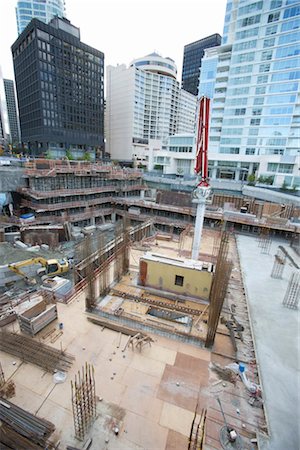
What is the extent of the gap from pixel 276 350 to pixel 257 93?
57.1 m

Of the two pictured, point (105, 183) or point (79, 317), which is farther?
point (105, 183)

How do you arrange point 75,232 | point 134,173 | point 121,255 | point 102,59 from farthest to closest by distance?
point 102,59 → point 134,173 → point 75,232 → point 121,255

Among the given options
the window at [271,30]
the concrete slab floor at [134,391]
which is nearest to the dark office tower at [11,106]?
the window at [271,30]

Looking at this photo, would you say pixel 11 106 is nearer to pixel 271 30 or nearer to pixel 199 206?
pixel 271 30

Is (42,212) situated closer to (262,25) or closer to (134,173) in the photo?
(134,173)

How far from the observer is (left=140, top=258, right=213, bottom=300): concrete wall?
14.1 metres

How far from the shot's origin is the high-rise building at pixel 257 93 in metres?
45.7

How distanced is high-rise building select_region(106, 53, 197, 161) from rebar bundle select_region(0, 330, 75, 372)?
8245 cm

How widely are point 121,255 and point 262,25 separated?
61406mm

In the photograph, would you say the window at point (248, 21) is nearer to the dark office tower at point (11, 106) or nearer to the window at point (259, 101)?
the window at point (259, 101)

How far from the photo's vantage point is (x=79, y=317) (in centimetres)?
1184

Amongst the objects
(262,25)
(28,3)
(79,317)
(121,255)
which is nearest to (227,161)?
(262,25)

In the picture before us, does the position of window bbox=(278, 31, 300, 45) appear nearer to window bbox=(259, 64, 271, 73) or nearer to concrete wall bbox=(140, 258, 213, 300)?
window bbox=(259, 64, 271, 73)

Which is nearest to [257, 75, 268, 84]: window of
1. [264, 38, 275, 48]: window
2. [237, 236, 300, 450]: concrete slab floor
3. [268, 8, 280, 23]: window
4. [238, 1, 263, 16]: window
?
[264, 38, 275, 48]: window
